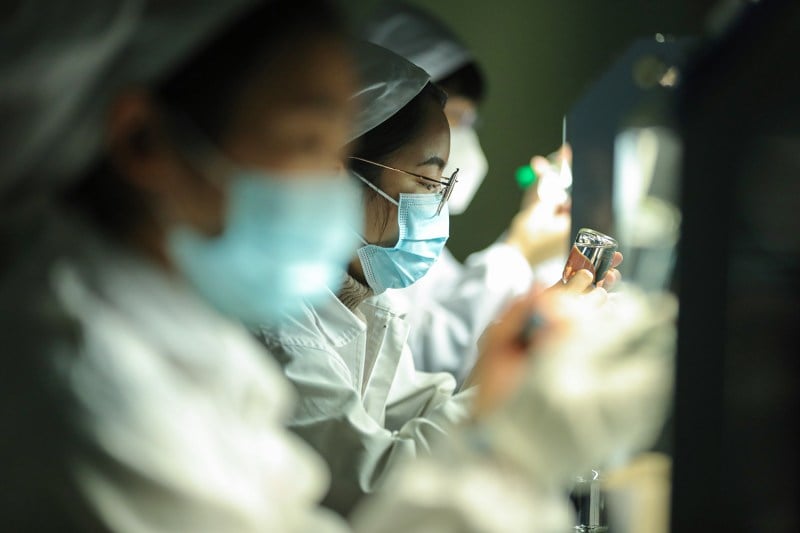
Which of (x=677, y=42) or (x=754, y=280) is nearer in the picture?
(x=754, y=280)

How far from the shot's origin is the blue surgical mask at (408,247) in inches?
52.8

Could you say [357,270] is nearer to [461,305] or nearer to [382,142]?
[382,142]

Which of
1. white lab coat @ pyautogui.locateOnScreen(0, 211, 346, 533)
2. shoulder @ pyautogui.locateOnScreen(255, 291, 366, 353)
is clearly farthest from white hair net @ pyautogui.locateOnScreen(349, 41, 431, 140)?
white lab coat @ pyautogui.locateOnScreen(0, 211, 346, 533)

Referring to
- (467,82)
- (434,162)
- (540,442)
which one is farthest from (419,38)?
(540,442)

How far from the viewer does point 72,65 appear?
0.64m

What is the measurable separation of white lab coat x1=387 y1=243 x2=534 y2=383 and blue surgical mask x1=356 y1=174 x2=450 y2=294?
67 centimetres

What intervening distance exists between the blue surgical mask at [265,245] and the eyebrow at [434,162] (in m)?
0.57

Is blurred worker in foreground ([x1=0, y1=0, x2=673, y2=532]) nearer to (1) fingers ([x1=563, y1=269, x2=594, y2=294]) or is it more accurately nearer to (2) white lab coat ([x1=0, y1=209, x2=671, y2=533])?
(2) white lab coat ([x1=0, y1=209, x2=671, y2=533])

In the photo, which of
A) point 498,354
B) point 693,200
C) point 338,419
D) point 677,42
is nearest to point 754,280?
point 693,200

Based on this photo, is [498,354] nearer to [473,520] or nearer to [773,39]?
[473,520]

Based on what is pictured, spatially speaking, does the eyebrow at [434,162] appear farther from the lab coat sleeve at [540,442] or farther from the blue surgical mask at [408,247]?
the lab coat sleeve at [540,442]

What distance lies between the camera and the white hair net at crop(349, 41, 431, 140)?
4.24 ft

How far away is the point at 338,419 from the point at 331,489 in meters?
0.09

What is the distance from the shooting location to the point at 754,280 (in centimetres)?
64
